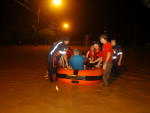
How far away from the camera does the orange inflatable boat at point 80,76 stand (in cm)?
882

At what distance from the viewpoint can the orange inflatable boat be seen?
28.9 feet

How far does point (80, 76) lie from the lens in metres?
8.80

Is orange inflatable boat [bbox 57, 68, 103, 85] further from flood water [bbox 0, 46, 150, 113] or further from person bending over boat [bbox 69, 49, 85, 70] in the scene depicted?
person bending over boat [bbox 69, 49, 85, 70]

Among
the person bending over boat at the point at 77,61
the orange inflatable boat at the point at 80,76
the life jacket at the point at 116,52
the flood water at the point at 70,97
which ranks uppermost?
the life jacket at the point at 116,52

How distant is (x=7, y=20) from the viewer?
152 ft

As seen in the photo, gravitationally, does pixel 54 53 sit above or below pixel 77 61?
above

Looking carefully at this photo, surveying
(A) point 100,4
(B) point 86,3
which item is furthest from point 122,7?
(B) point 86,3

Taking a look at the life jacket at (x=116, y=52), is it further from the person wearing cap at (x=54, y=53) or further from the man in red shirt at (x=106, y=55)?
the person wearing cap at (x=54, y=53)

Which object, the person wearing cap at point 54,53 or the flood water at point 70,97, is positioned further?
the person wearing cap at point 54,53

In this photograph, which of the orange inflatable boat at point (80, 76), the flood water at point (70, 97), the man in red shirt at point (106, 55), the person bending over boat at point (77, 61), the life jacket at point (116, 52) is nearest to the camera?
the flood water at point (70, 97)

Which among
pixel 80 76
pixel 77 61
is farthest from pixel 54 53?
pixel 80 76

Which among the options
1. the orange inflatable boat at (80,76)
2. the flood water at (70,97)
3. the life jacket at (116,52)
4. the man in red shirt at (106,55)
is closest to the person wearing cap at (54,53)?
the orange inflatable boat at (80,76)

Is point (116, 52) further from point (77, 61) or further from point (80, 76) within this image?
point (80, 76)

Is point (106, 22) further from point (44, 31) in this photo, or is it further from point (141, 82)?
point (141, 82)
